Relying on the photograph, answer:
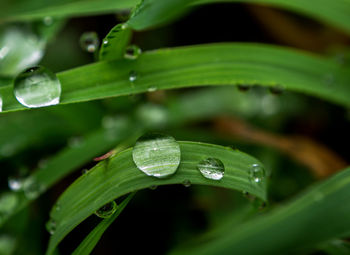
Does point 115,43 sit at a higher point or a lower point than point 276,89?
lower

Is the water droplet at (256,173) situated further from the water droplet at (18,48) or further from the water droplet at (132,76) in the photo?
the water droplet at (18,48)

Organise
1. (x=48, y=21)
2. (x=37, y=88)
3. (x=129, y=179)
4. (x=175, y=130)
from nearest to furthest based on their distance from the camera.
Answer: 1. (x=129, y=179)
2. (x=37, y=88)
3. (x=48, y=21)
4. (x=175, y=130)

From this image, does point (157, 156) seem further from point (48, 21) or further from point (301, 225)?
point (48, 21)

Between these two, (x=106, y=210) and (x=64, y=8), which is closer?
(x=106, y=210)

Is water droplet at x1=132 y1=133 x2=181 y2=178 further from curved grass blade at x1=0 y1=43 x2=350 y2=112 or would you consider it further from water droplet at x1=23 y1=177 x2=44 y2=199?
water droplet at x1=23 y1=177 x2=44 y2=199

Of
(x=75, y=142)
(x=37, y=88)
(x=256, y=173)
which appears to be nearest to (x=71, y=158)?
(x=75, y=142)

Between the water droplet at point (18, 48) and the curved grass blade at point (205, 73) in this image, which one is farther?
the water droplet at point (18, 48)

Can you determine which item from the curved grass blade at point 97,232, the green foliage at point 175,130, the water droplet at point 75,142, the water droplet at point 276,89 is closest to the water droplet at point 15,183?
the green foliage at point 175,130

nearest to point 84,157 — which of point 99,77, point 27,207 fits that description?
point 27,207
